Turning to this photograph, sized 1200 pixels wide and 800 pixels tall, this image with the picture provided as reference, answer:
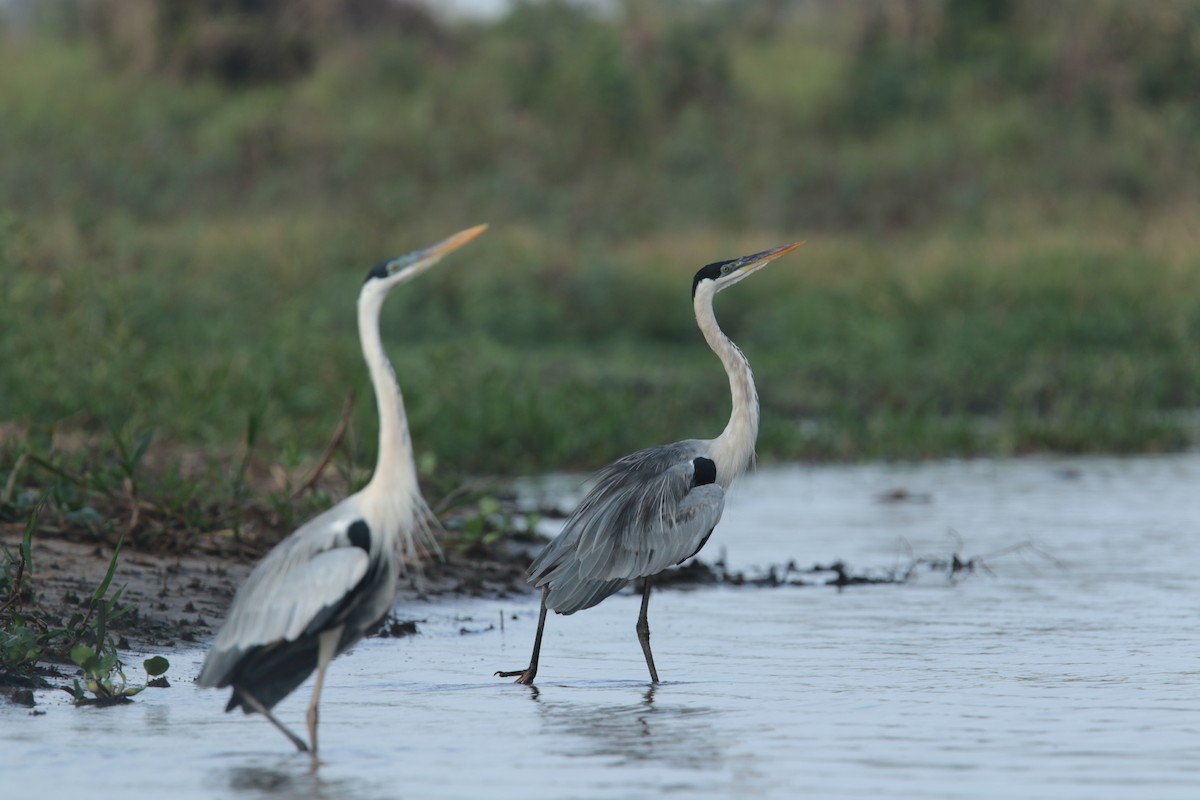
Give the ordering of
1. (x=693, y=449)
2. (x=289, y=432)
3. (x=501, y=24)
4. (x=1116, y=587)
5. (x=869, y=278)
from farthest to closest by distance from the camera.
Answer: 1. (x=501, y=24)
2. (x=869, y=278)
3. (x=289, y=432)
4. (x=1116, y=587)
5. (x=693, y=449)

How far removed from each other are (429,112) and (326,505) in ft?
77.7

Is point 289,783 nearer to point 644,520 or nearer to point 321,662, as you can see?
point 321,662

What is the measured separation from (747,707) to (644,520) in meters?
0.95

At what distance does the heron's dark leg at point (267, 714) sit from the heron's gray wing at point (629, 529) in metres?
1.49

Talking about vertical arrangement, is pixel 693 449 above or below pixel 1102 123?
below

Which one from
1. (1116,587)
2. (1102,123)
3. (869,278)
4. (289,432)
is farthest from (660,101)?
(1116,587)

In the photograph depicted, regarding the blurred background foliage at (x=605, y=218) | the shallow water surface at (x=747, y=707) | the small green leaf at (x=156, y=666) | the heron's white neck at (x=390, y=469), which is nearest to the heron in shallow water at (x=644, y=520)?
the shallow water surface at (x=747, y=707)

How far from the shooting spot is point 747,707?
A: 6191mm

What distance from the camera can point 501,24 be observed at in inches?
1374

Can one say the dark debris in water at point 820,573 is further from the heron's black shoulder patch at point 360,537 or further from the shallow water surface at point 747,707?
the heron's black shoulder patch at point 360,537

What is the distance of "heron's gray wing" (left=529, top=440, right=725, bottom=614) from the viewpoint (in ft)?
22.2

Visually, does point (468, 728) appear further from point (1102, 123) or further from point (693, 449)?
point (1102, 123)

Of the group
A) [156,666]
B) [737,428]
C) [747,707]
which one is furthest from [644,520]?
[156,666]

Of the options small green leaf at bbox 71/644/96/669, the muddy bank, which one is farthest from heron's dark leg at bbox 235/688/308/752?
the muddy bank
